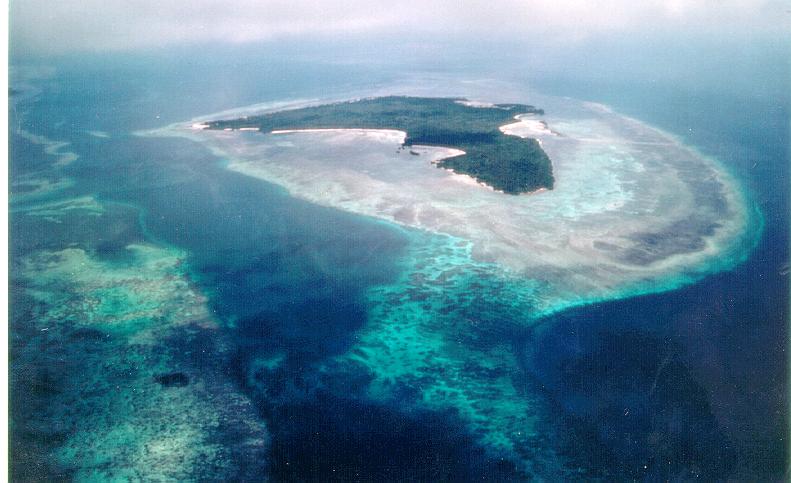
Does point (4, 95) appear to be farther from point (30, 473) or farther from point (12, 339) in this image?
point (12, 339)

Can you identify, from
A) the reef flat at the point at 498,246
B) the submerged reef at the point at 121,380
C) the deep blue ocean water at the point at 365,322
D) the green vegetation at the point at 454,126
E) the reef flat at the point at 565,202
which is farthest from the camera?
the green vegetation at the point at 454,126

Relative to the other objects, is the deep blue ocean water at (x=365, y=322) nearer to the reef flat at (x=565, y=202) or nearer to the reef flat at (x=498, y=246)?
the reef flat at (x=498, y=246)

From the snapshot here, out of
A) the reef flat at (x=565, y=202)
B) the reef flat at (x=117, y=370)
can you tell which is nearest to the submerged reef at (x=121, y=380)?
the reef flat at (x=117, y=370)

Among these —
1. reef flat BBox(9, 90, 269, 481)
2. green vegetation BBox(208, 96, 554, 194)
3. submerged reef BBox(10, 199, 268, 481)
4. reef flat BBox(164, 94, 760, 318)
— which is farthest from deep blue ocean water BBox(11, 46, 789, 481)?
green vegetation BBox(208, 96, 554, 194)

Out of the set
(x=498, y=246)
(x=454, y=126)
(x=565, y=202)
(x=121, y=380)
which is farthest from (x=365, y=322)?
(x=454, y=126)

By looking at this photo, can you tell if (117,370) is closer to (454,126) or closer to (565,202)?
(565,202)

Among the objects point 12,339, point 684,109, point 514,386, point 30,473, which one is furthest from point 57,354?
point 684,109

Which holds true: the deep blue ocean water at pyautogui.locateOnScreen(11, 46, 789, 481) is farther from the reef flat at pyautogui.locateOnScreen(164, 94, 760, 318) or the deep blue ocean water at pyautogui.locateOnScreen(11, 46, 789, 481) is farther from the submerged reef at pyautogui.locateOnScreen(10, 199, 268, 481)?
the reef flat at pyautogui.locateOnScreen(164, 94, 760, 318)
